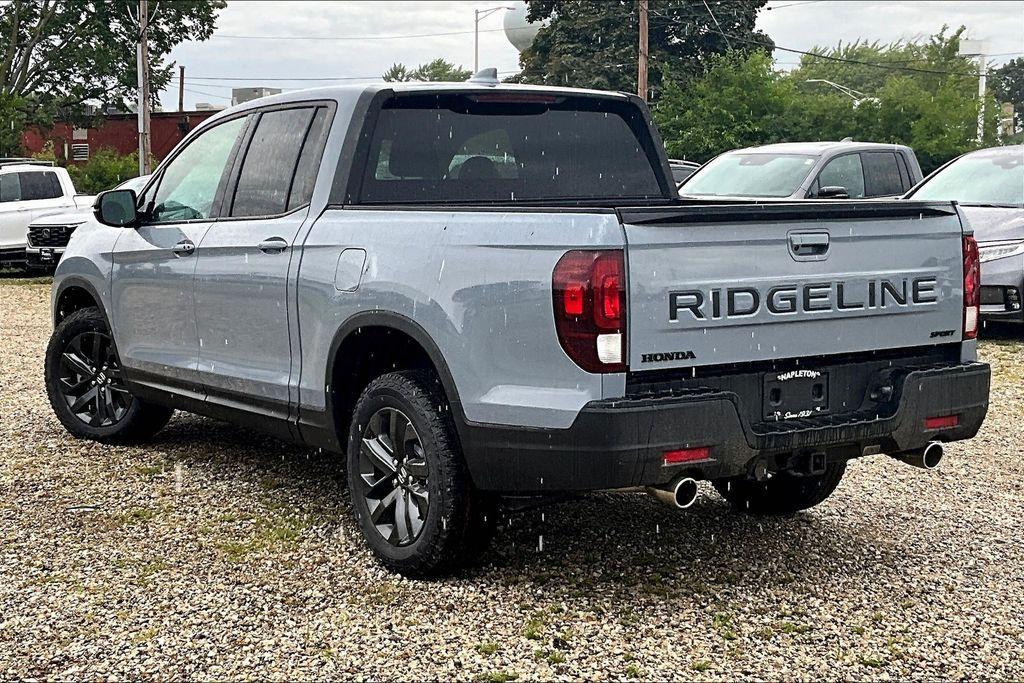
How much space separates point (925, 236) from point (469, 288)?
1684 millimetres

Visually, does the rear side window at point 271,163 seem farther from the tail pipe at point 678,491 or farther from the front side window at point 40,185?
the front side window at point 40,185

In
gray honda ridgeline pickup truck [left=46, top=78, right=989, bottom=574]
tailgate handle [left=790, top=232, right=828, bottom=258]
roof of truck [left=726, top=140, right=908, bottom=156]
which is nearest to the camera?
gray honda ridgeline pickup truck [left=46, top=78, right=989, bottom=574]

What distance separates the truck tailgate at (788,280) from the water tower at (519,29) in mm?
57384

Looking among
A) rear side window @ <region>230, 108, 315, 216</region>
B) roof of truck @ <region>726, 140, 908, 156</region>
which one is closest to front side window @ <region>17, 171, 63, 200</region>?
roof of truck @ <region>726, 140, 908, 156</region>

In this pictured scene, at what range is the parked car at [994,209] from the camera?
11711 mm

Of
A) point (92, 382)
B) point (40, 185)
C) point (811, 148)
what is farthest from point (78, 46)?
point (92, 382)

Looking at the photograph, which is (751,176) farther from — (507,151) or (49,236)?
(49,236)

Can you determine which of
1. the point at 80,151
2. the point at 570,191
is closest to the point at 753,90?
the point at 80,151

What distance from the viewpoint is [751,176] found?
1355cm

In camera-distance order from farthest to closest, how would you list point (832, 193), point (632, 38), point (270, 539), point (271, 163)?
point (632, 38)
point (832, 193)
point (271, 163)
point (270, 539)

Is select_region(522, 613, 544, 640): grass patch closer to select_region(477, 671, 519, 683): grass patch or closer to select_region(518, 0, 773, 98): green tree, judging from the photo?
select_region(477, 671, 519, 683): grass patch

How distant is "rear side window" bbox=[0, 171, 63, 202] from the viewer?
64.5ft

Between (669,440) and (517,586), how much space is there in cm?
99

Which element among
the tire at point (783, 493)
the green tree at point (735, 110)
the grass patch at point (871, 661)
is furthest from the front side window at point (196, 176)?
the green tree at point (735, 110)
